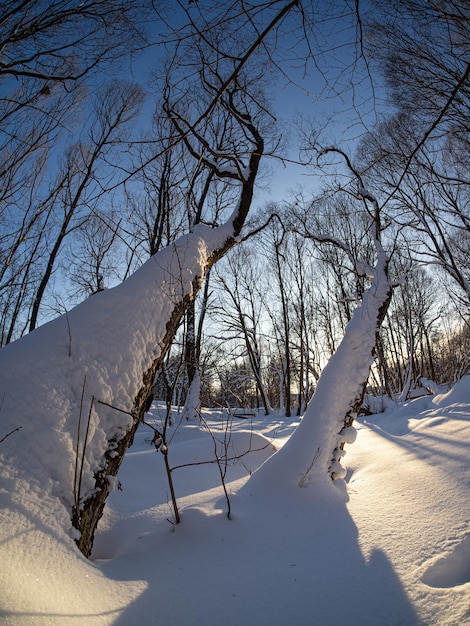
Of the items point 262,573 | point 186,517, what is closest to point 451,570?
point 262,573

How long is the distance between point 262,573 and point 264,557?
136 mm

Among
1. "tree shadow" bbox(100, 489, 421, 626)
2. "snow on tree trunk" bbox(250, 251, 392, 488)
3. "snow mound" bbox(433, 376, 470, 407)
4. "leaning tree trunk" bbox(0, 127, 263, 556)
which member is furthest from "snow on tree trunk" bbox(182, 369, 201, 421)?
"tree shadow" bbox(100, 489, 421, 626)

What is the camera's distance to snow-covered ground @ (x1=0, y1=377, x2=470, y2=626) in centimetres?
115

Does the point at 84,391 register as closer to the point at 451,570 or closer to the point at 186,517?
the point at 186,517

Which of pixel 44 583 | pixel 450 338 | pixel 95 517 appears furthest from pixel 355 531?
pixel 450 338

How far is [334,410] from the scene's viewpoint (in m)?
2.89

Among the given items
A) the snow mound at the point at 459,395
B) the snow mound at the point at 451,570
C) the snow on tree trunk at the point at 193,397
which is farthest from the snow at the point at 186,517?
the snow on tree trunk at the point at 193,397

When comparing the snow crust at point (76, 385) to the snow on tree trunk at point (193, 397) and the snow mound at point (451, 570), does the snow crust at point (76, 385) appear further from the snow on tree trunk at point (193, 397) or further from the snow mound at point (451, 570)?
the snow on tree trunk at point (193, 397)

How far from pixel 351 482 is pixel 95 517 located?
226cm

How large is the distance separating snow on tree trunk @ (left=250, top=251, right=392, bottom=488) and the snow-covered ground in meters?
0.14

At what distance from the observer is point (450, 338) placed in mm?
26406

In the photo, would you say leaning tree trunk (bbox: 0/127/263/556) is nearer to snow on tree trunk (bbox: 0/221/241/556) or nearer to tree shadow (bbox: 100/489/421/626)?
snow on tree trunk (bbox: 0/221/241/556)

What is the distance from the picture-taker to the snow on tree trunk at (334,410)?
2.54 meters

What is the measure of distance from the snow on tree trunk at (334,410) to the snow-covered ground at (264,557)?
0.45 feet
